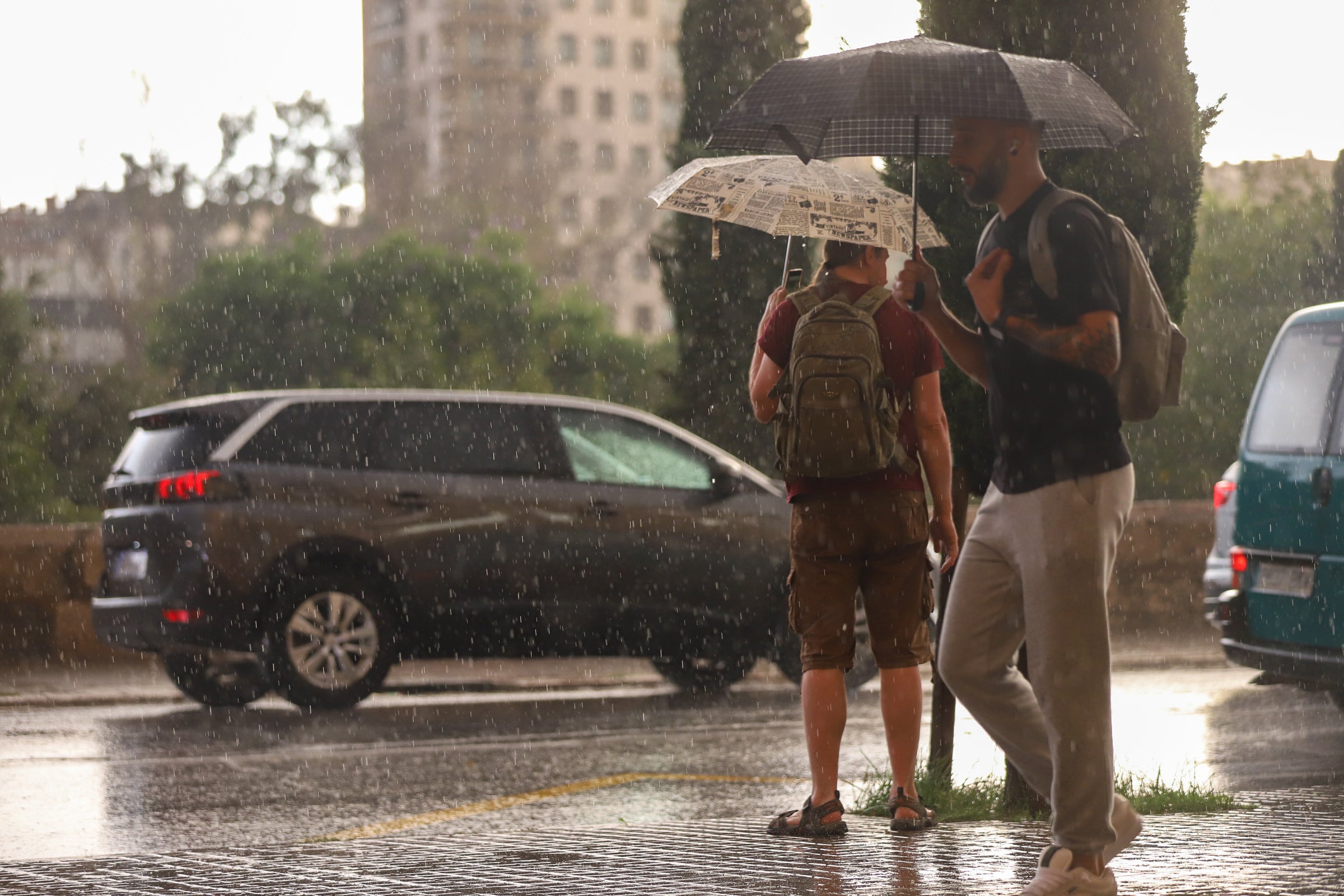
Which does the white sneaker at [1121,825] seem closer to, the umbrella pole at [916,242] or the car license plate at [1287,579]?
the umbrella pole at [916,242]

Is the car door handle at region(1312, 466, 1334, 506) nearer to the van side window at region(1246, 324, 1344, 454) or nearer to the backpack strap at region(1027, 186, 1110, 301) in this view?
the van side window at region(1246, 324, 1344, 454)

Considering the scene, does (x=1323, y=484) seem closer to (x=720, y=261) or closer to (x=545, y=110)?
(x=720, y=261)

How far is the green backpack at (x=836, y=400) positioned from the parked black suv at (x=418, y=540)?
5.38 m

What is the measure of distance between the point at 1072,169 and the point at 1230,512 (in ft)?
12.6

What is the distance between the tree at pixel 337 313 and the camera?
5031cm

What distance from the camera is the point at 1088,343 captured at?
4.39 meters

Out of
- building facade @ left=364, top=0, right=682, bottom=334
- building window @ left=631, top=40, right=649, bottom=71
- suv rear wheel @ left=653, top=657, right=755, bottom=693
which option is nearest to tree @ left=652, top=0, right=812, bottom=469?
suv rear wheel @ left=653, top=657, right=755, bottom=693

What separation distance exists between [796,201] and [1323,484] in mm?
3507

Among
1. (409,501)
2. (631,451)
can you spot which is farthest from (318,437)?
(631,451)

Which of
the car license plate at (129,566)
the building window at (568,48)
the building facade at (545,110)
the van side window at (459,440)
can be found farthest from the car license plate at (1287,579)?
the building window at (568,48)

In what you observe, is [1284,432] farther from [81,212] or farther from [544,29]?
[544,29]

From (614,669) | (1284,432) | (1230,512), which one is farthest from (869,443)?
(614,669)

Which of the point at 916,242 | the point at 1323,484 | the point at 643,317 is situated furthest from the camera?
the point at 643,317

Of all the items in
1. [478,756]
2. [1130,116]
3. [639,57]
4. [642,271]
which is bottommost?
[478,756]
